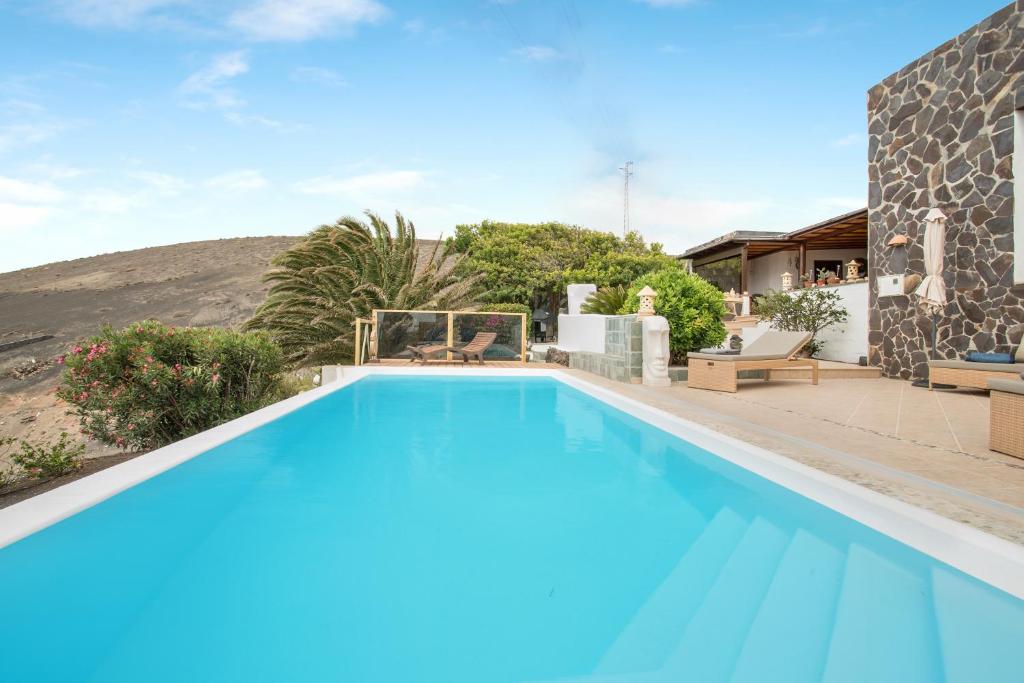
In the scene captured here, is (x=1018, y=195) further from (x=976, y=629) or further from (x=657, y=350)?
(x=976, y=629)

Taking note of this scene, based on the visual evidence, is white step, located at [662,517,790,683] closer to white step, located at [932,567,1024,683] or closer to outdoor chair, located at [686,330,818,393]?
white step, located at [932,567,1024,683]

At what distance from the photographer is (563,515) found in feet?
11.3

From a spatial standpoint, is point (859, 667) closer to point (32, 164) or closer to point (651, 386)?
point (651, 386)

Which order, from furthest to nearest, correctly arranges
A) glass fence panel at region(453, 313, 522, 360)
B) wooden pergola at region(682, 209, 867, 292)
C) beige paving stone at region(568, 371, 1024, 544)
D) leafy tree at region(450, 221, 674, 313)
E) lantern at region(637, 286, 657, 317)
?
leafy tree at region(450, 221, 674, 313), wooden pergola at region(682, 209, 867, 292), glass fence panel at region(453, 313, 522, 360), lantern at region(637, 286, 657, 317), beige paving stone at region(568, 371, 1024, 544)

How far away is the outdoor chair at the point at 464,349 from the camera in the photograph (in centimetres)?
1309

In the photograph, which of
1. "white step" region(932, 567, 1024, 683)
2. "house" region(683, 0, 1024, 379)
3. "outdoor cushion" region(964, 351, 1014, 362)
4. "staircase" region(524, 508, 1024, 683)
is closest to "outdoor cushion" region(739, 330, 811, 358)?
"outdoor cushion" region(964, 351, 1014, 362)

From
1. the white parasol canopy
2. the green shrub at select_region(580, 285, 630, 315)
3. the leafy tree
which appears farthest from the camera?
the leafy tree

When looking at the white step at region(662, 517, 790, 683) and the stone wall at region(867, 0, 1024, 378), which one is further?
the stone wall at region(867, 0, 1024, 378)

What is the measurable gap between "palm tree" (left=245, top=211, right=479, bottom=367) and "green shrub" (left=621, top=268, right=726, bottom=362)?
6641 mm

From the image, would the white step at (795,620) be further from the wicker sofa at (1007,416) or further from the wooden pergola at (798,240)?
the wooden pergola at (798,240)

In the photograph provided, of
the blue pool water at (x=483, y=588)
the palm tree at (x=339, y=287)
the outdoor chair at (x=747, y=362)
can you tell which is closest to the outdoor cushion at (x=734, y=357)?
the outdoor chair at (x=747, y=362)

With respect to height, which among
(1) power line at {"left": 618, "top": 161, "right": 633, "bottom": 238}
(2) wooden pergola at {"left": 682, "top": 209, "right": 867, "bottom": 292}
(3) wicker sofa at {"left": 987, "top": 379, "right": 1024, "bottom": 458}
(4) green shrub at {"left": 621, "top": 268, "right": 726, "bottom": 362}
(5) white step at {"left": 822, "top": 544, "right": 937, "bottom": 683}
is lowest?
(5) white step at {"left": 822, "top": 544, "right": 937, "bottom": 683}

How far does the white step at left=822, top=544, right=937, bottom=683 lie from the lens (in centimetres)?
188

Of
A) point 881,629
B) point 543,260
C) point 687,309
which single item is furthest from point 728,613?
point 543,260
